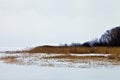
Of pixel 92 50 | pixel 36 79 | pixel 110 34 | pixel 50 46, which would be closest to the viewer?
pixel 36 79

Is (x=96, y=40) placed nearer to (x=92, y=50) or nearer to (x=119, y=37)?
(x=119, y=37)

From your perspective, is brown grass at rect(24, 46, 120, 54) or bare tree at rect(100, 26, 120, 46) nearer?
brown grass at rect(24, 46, 120, 54)

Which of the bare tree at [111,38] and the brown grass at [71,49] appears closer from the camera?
the brown grass at [71,49]

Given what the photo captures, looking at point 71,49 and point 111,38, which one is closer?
point 71,49

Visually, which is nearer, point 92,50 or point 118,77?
point 118,77

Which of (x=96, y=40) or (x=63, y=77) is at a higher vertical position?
(x=96, y=40)

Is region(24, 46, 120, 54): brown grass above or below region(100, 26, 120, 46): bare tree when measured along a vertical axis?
below

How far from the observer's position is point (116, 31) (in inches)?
2184

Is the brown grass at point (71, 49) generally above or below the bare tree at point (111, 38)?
below

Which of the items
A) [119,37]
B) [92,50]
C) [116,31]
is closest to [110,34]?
[116,31]

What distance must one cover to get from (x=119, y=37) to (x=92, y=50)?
17897mm

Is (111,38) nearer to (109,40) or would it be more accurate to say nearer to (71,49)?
(109,40)

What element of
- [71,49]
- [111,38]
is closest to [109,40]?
[111,38]

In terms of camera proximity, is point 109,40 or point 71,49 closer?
point 71,49
